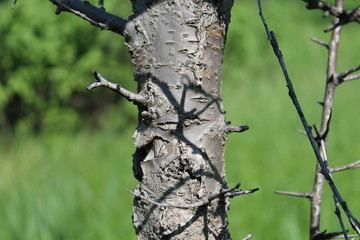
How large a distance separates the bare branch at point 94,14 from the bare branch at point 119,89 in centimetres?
14

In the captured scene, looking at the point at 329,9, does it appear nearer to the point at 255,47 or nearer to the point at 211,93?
the point at 211,93

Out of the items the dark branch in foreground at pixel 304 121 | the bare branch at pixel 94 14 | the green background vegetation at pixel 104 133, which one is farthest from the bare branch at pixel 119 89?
the green background vegetation at pixel 104 133

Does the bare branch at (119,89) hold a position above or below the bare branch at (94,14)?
below

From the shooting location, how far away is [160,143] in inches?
46.3

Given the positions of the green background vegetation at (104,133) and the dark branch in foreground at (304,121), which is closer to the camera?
the dark branch in foreground at (304,121)

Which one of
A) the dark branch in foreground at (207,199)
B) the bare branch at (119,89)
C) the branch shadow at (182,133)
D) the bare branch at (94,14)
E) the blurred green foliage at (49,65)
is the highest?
the blurred green foliage at (49,65)

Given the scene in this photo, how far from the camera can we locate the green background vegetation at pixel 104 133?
3928 mm

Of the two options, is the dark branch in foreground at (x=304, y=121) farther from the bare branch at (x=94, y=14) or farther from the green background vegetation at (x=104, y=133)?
the green background vegetation at (x=104, y=133)

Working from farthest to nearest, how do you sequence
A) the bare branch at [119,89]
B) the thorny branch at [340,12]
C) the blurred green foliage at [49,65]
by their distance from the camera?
the blurred green foliage at [49,65], the bare branch at [119,89], the thorny branch at [340,12]

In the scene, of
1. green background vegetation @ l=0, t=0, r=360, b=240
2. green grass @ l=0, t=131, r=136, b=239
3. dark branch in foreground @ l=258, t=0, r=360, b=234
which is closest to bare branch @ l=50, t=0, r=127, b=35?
dark branch in foreground @ l=258, t=0, r=360, b=234

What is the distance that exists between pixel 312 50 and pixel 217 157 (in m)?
8.78

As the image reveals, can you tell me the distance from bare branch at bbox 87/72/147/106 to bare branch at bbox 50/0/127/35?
14 centimetres

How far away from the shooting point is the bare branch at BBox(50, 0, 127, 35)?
1.22 meters

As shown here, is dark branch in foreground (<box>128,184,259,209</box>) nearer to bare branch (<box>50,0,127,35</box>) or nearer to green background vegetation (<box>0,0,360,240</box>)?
bare branch (<box>50,0,127,35</box>)
